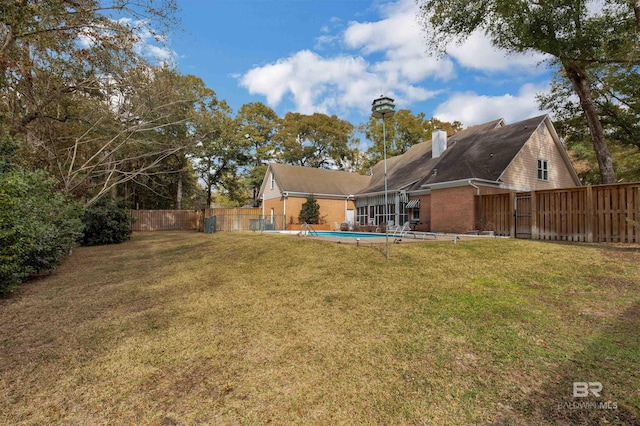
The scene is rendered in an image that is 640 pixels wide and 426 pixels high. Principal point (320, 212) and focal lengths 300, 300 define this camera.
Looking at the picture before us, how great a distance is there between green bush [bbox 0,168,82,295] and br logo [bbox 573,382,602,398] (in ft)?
29.0

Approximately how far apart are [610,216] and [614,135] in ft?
48.5

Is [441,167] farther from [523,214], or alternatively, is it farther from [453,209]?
[523,214]

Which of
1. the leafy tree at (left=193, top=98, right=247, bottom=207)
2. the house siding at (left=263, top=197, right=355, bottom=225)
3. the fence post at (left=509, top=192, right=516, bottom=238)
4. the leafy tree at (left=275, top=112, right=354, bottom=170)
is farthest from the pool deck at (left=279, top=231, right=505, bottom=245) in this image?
the leafy tree at (left=275, top=112, right=354, bottom=170)

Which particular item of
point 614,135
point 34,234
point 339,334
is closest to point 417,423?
point 339,334

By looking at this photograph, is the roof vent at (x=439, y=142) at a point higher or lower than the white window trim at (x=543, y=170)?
higher

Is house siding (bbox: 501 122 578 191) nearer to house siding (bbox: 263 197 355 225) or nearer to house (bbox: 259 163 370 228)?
house (bbox: 259 163 370 228)

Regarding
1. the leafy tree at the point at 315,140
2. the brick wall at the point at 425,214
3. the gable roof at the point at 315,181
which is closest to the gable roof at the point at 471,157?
the brick wall at the point at 425,214

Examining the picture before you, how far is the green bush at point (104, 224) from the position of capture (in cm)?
1617

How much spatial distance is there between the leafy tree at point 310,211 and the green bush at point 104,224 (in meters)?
12.5

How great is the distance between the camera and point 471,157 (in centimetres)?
1877

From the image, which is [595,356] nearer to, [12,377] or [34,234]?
[12,377]

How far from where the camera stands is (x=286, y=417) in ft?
8.19

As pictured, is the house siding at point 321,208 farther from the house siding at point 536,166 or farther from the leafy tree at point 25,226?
the leafy tree at point 25,226

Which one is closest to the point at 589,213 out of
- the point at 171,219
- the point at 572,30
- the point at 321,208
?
the point at 572,30
